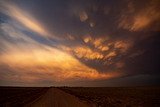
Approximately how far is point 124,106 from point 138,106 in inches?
93.8

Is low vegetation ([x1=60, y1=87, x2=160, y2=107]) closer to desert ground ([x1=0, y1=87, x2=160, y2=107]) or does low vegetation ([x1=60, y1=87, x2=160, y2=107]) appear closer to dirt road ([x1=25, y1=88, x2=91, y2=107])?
desert ground ([x1=0, y1=87, x2=160, y2=107])

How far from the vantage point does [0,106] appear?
107ft

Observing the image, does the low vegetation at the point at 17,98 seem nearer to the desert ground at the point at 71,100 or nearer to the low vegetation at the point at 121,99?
the desert ground at the point at 71,100

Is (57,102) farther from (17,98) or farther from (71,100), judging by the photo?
(17,98)

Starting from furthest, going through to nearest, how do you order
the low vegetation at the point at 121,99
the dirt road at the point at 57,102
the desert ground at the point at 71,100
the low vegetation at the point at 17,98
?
the low vegetation at the point at 121,99 → the low vegetation at the point at 17,98 → the desert ground at the point at 71,100 → the dirt road at the point at 57,102

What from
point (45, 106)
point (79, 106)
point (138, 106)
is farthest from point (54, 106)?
point (138, 106)

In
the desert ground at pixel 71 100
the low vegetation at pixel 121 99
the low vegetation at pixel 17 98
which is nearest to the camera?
the desert ground at pixel 71 100

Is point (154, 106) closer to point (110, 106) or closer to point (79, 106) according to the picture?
point (110, 106)

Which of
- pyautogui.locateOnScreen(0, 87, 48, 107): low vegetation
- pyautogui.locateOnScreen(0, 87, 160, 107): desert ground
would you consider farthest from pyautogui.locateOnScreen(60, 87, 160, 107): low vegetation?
pyautogui.locateOnScreen(0, 87, 48, 107): low vegetation

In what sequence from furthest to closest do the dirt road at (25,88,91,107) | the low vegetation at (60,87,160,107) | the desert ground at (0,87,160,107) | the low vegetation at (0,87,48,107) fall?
1. the low vegetation at (60,87,160,107)
2. the low vegetation at (0,87,48,107)
3. the desert ground at (0,87,160,107)
4. the dirt road at (25,88,91,107)

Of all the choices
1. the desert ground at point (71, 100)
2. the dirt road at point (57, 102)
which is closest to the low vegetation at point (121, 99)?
the desert ground at point (71, 100)

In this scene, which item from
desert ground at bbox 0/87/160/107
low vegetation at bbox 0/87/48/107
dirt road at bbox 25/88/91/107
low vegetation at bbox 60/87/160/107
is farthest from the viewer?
low vegetation at bbox 60/87/160/107

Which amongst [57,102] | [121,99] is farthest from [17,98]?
[121,99]

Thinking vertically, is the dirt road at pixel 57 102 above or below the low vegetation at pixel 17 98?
below
